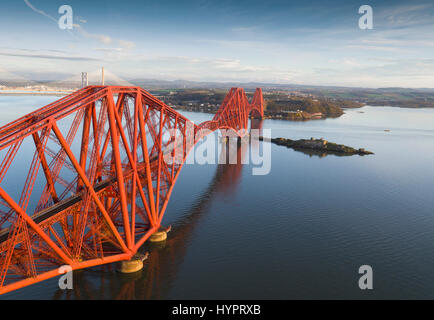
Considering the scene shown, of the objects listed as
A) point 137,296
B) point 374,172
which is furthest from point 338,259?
point 374,172

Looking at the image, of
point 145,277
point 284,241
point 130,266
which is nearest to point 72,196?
point 130,266

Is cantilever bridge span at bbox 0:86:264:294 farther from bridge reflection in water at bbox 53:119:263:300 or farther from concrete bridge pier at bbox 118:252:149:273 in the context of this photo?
bridge reflection in water at bbox 53:119:263:300

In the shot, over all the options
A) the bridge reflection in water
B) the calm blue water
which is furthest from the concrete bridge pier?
the calm blue water
